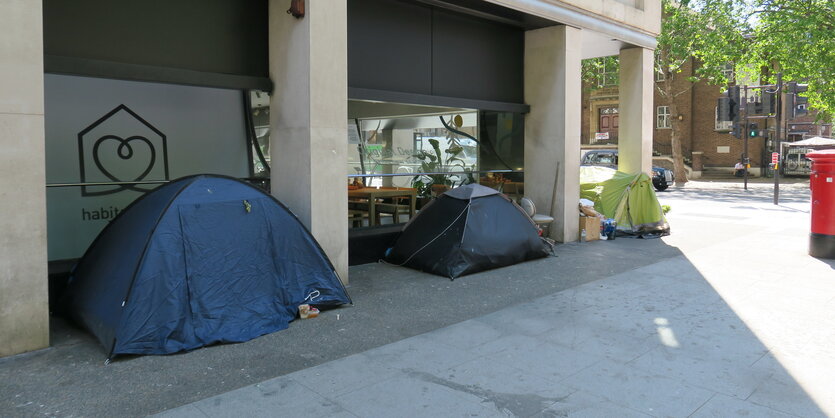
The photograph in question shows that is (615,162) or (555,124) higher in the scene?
(555,124)

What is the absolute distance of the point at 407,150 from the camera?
10562 mm

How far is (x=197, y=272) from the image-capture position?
5602 millimetres

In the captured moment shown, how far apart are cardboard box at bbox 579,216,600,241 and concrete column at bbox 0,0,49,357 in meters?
9.27

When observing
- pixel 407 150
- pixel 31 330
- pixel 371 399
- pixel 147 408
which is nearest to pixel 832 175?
pixel 407 150

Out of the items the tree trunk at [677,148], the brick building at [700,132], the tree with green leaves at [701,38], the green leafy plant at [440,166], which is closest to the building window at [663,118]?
the brick building at [700,132]

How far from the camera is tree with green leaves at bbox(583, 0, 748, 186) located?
967 inches

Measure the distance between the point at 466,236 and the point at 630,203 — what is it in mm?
5722

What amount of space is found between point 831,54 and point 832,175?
1608cm

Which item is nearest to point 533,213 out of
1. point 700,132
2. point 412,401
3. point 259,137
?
point 259,137

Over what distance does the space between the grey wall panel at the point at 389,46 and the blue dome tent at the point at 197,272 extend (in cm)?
341

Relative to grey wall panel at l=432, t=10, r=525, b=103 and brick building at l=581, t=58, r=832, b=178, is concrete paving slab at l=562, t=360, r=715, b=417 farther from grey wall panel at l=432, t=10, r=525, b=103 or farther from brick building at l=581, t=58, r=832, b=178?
brick building at l=581, t=58, r=832, b=178

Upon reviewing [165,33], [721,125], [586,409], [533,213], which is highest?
[721,125]

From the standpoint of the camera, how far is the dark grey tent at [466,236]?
8.51 meters

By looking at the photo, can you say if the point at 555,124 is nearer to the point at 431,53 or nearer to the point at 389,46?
the point at 431,53
